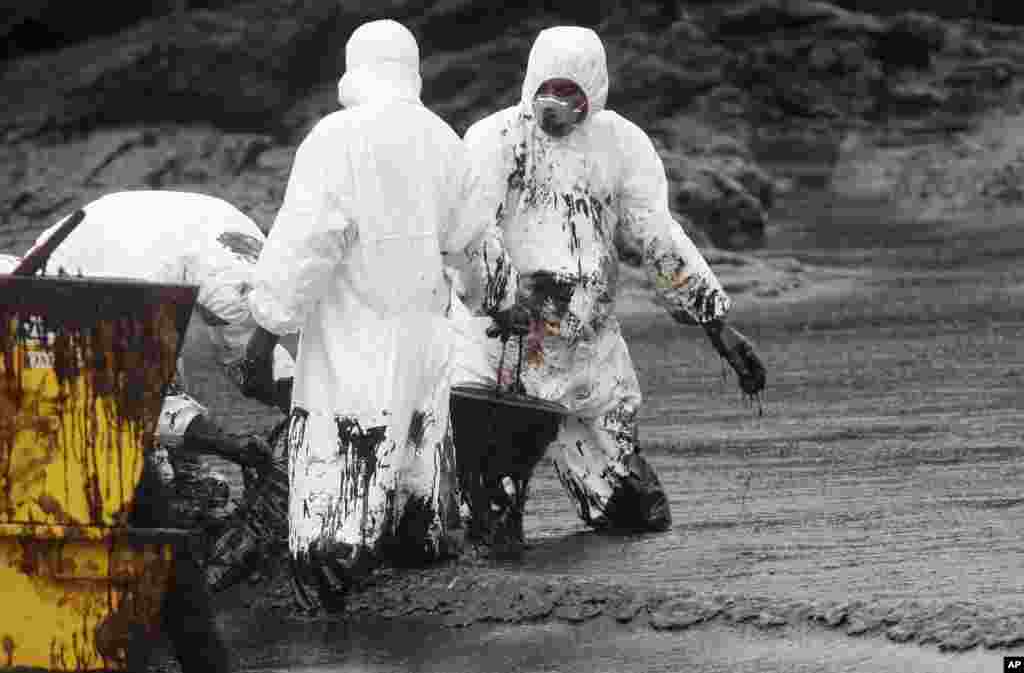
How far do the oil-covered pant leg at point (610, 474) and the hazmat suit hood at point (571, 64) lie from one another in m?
1.04

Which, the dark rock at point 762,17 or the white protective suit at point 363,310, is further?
the dark rock at point 762,17

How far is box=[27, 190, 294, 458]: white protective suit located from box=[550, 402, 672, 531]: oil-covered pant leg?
137 centimetres

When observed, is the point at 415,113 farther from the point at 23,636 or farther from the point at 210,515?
the point at 23,636

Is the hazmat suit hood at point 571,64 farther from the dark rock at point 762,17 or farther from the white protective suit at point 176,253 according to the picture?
the dark rock at point 762,17

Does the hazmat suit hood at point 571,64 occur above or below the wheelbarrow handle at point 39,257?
above

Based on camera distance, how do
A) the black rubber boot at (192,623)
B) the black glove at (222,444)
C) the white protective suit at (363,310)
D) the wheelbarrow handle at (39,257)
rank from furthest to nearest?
the black glove at (222,444) < the white protective suit at (363,310) < the black rubber boot at (192,623) < the wheelbarrow handle at (39,257)

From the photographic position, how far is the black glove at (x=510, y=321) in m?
7.32

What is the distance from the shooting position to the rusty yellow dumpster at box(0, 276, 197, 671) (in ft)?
17.7

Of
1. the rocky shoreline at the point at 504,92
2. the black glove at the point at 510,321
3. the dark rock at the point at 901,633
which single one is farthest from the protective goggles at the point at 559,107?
the rocky shoreline at the point at 504,92

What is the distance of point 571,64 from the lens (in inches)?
302

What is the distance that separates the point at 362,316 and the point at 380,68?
2.49ft

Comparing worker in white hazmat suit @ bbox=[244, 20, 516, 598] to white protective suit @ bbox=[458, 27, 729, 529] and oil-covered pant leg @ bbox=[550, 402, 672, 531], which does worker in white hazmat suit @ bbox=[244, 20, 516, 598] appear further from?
oil-covered pant leg @ bbox=[550, 402, 672, 531]

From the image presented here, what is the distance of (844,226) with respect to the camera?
21.2m

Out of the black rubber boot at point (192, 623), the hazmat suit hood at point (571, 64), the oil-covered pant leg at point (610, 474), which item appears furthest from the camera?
the oil-covered pant leg at point (610, 474)
